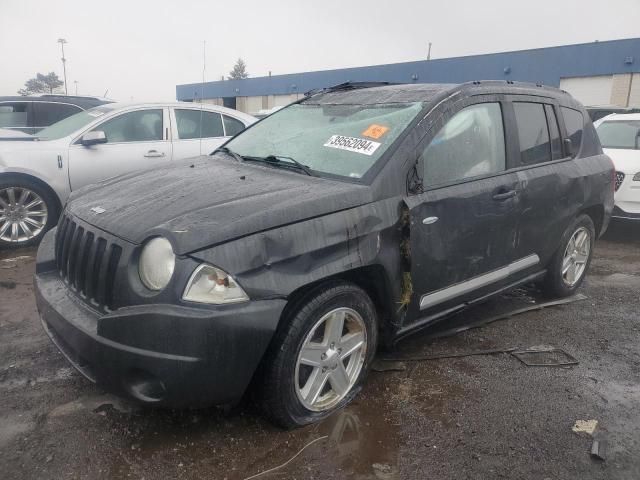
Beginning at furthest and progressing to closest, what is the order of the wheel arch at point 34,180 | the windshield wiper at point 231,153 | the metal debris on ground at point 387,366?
the wheel arch at point 34,180
the windshield wiper at point 231,153
the metal debris on ground at point 387,366

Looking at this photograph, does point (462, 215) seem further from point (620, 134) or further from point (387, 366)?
point (620, 134)

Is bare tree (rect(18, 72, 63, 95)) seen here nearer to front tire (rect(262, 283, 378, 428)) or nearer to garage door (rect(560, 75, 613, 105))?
garage door (rect(560, 75, 613, 105))

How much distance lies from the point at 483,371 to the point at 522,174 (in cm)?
135

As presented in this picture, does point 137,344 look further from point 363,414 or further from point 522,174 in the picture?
point 522,174

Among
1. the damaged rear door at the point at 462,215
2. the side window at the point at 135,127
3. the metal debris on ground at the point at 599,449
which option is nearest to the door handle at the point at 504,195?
the damaged rear door at the point at 462,215

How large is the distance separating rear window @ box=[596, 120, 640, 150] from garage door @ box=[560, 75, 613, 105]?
1589 centimetres

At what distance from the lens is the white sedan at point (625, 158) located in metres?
6.70

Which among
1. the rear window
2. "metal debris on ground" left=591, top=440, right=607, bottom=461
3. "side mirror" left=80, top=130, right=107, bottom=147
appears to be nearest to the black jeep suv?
Answer: "metal debris on ground" left=591, top=440, right=607, bottom=461

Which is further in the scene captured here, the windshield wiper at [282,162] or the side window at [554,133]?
the side window at [554,133]

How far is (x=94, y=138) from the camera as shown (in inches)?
233

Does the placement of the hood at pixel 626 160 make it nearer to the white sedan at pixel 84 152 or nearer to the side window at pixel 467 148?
the side window at pixel 467 148

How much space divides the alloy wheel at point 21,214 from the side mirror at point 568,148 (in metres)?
5.26

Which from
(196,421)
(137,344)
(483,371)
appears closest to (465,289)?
(483,371)

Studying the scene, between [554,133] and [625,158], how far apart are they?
3752 millimetres
